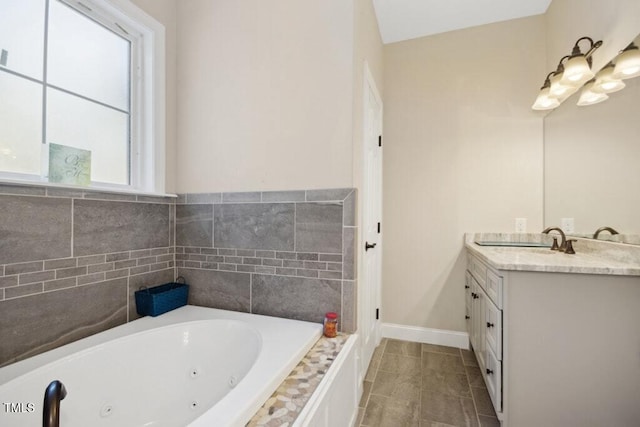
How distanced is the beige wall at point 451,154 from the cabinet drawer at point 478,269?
0.28 meters

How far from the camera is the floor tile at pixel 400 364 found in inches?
80.4

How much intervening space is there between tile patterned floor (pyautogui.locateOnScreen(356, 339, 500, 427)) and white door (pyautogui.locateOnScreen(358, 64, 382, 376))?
148mm

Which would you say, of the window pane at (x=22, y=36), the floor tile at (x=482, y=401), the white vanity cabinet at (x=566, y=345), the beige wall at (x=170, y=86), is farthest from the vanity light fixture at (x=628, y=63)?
the window pane at (x=22, y=36)

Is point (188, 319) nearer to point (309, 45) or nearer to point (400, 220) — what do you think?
point (309, 45)

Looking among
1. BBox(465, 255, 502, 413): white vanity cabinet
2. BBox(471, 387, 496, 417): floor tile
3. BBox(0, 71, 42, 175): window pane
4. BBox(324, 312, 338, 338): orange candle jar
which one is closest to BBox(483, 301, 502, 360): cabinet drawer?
BBox(465, 255, 502, 413): white vanity cabinet

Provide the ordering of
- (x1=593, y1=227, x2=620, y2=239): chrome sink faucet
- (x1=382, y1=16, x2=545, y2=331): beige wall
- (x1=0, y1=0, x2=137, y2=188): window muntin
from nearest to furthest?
(x1=0, y1=0, x2=137, y2=188): window muntin → (x1=593, y1=227, x2=620, y2=239): chrome sink faucet → (x1=382, y1=16, x2=545, y2=331): beige wall

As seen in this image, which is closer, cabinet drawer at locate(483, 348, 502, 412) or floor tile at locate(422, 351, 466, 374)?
cabinet drawer at locate(483, 348, 502, 412)

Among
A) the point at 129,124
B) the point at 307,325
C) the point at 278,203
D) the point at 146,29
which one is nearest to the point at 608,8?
the point at 278,203

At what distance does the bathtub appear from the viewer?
3.15 feet

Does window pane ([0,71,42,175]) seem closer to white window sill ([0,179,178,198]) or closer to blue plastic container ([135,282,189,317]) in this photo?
white window sill ([0,179,178,198])

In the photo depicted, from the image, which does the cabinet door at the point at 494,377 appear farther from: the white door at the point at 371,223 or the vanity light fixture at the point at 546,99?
the vanity light fixture at the point at 546,99

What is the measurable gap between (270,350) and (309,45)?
161 cm

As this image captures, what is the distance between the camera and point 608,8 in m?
1.56

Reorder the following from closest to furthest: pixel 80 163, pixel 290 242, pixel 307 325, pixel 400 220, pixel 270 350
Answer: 1. pixel 270 350
2. pixel 80 163
3. pixel 307 325
4. pixel 290 242
5. pixel 400 220
